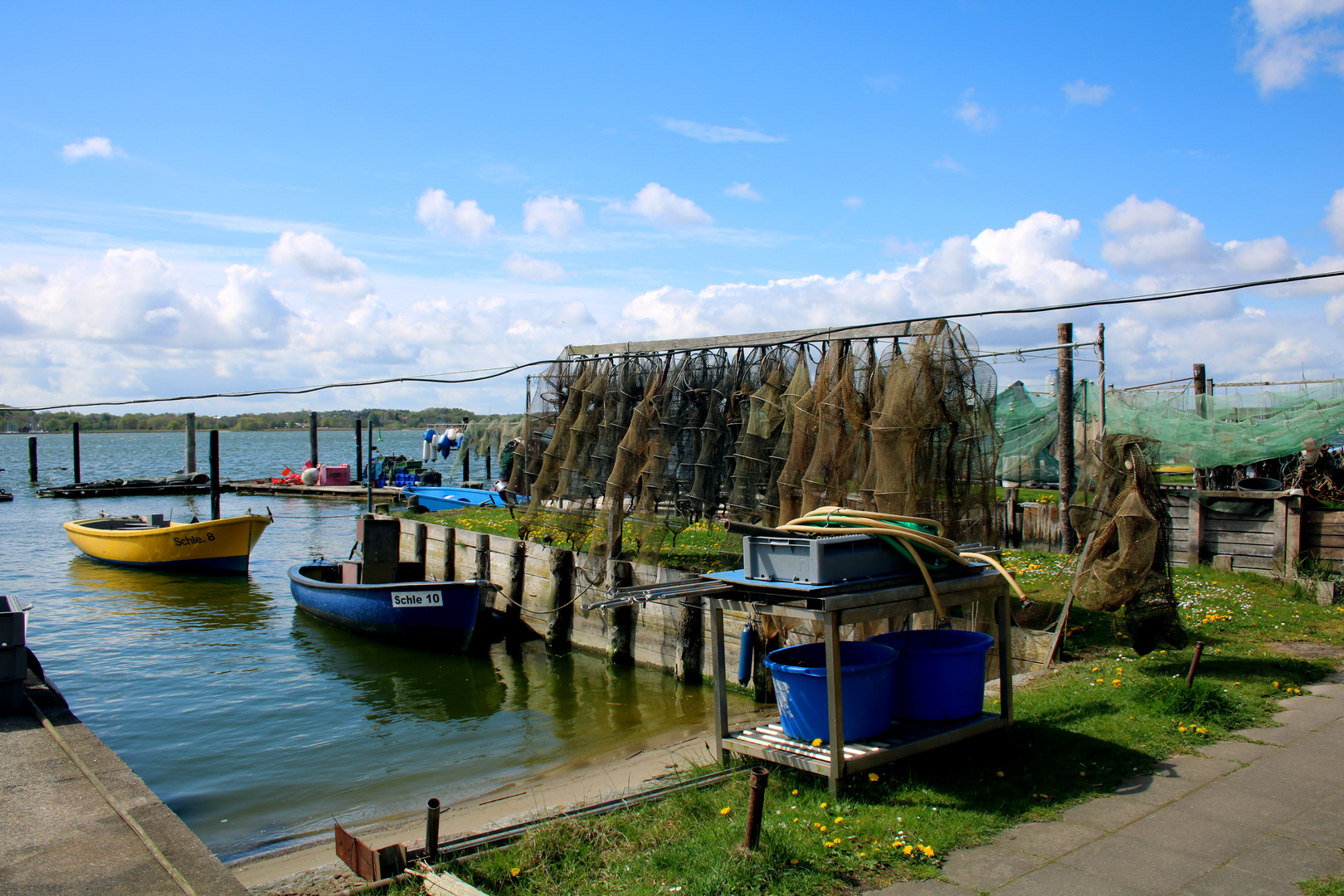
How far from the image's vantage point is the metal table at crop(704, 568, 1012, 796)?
18.0 feet

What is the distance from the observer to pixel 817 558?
5531mm

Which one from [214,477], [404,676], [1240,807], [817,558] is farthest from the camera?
[214,477]

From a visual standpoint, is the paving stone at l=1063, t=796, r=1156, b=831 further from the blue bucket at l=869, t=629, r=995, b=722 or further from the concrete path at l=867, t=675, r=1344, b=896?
the blue bucket at l=869, t=629, r=995, b=722

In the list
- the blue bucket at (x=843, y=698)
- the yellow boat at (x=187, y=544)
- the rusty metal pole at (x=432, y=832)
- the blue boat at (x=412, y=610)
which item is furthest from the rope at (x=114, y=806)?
the yellow boat at (x=187, y=544)

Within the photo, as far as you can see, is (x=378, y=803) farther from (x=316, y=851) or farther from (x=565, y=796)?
(x=565, y=796)

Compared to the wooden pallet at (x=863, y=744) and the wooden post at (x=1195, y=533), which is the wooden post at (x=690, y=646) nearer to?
the wooden pallet at (x=863, y=744)

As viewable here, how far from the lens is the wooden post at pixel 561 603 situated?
15.9 m

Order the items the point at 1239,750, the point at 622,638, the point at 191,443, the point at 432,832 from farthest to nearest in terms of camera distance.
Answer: the point at 191,443
the point at 622,638
the point at 1239,750
the point at 432,832

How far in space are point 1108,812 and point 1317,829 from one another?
3.49 ft

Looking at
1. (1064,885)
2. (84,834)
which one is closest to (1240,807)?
(1064,885)

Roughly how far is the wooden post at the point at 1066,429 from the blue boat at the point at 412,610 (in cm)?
986

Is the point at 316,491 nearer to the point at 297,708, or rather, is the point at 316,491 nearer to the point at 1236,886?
the point at 297,708

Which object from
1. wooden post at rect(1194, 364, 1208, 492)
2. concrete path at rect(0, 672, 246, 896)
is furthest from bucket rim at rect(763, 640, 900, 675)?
wooden post at rect(1194, 364, 1208, 492)

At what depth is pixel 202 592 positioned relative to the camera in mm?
22828
